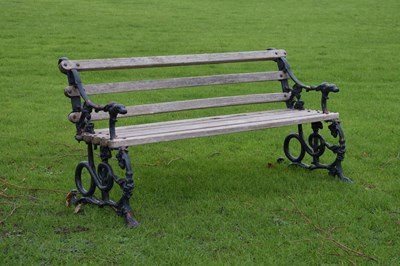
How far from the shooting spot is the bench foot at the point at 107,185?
5.12 m

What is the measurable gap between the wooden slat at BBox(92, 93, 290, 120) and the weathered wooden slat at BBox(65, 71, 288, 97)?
159 mm

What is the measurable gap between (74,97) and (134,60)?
685 millimetres

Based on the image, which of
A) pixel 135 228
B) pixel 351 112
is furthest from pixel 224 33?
pixel 135 228

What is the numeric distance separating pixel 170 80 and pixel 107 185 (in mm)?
1394

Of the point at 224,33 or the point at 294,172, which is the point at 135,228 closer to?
the point at 294,172

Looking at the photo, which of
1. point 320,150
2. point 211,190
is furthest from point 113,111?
point 320,150

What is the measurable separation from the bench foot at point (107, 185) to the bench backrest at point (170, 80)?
0.51 metres

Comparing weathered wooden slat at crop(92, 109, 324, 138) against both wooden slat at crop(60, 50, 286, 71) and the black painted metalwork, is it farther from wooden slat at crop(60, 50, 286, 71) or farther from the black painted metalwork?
wooden slat at crop(60, 50, 286, 71)

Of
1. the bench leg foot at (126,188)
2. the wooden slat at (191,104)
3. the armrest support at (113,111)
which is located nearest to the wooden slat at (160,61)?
the wooden slat at (191,104)

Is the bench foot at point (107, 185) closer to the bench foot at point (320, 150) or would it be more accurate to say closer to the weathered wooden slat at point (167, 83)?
the weathered wooden slat at point (167, 83)

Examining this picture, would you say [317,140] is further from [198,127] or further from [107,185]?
[107,185]

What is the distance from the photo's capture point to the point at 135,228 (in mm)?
5027

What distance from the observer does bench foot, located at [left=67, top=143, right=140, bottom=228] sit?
16.8 ft

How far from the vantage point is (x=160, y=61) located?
6.22 m
